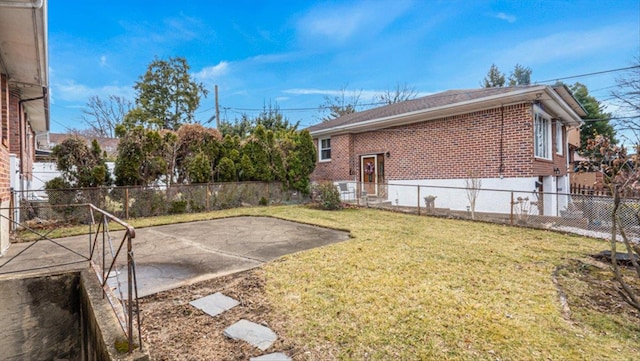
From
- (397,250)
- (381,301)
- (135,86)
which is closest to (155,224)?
(397,250)

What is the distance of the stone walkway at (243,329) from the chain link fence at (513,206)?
482 cm

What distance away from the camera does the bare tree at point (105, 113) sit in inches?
1086

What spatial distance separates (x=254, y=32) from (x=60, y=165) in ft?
36.7

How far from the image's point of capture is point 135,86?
25.9m

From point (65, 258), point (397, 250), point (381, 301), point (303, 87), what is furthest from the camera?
point (303, 87)

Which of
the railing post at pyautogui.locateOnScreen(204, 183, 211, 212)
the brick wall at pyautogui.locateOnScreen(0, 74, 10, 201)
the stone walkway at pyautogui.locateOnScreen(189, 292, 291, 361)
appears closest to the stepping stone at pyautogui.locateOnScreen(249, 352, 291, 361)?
the stone walkway at pyautogui.locateOnScreen(189, 292, 291, 361)

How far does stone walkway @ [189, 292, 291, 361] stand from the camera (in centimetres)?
225

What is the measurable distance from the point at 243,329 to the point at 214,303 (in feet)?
2.15

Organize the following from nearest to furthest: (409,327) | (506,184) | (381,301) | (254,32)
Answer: (409,327), (381,301), (506,184), (254,32)

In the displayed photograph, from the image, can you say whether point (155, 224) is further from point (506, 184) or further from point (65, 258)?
point (506, 184)

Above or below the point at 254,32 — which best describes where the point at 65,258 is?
below

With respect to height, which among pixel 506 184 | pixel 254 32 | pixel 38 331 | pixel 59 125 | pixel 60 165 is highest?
pixel 254 32

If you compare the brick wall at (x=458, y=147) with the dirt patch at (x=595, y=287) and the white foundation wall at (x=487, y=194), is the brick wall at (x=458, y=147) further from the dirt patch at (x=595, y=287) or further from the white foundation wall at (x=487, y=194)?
the dirt patch at (x=595, y=287)

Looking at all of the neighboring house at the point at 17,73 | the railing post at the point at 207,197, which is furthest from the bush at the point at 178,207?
the neighboring house at the point at 17,73
